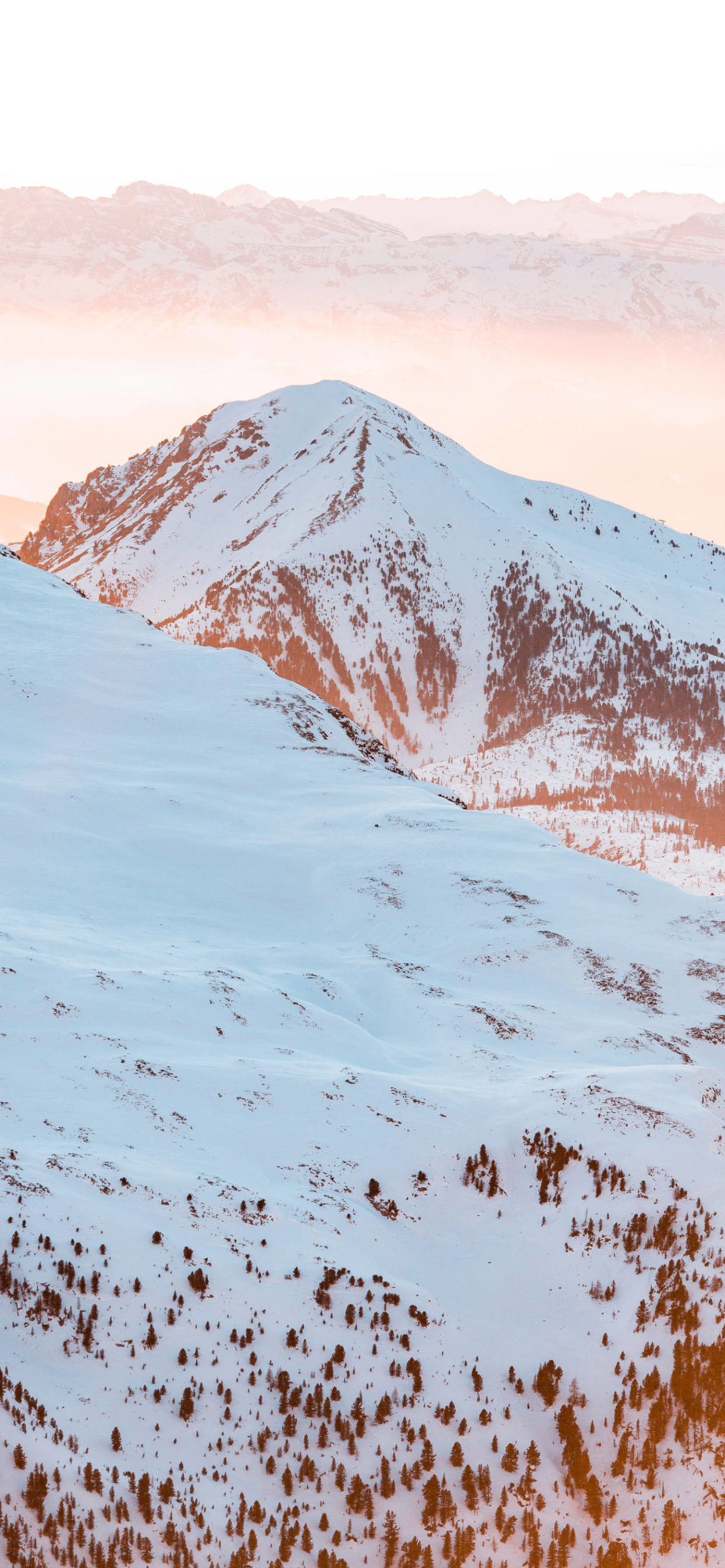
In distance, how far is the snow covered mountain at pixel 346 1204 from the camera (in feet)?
57.2

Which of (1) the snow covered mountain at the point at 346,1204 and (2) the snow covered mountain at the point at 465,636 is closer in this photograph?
(1) the snow covered mountain at the point at 346,1204

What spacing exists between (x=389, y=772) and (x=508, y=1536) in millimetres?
48531

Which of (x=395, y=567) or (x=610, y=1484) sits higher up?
(x=395, y=567)

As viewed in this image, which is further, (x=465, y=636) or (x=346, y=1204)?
(x=465, y=636)

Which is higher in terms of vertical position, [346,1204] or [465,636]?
[465,636]

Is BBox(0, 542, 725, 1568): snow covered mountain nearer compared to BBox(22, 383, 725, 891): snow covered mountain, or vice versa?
BBox(0, 542, 725, 1568): snow covered mountain

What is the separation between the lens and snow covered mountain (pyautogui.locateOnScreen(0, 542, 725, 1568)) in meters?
17.4

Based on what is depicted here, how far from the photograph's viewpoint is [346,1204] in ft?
81.8

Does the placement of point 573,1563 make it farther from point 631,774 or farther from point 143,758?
point 631,774

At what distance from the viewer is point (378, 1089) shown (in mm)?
29156

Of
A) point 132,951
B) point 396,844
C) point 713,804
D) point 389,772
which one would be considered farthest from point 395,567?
point 132,951

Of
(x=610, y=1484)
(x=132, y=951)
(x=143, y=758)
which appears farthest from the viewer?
(x=143, y=758)

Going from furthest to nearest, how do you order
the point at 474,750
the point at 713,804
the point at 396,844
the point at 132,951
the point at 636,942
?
the point at 474,750 < the point at 713,804 < the point at 396,844 < the point at 636,942 < the point at 132,951

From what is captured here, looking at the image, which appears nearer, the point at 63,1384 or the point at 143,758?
the point at 63,1384
